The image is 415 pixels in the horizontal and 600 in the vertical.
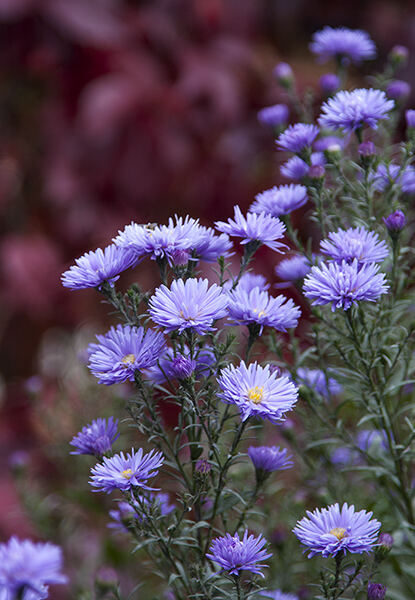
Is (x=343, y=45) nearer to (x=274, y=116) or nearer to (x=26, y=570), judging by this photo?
(x=274, y=116)

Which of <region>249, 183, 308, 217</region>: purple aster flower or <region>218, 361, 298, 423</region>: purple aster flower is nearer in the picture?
<region>218, 361, 298, 423</region>: purple aster flower

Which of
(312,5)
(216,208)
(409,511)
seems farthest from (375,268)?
(312,5)

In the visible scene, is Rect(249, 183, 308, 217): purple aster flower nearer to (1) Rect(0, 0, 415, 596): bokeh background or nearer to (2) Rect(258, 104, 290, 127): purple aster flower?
(2) Rect(258, 104, 290, 127): purple aster flower

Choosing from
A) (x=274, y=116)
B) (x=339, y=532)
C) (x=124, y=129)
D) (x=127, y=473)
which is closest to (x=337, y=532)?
(x=339, y=532)

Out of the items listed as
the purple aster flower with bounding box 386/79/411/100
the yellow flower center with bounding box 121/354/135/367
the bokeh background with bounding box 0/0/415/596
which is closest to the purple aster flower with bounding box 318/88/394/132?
the purple aster flower with bounding box 386/79/411/100

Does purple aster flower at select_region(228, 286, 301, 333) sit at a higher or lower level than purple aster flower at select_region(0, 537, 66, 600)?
higher

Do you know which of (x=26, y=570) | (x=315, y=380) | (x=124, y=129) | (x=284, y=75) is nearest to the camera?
(x=26, y=570)

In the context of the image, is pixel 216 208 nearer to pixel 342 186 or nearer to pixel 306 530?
pixel 342 186
